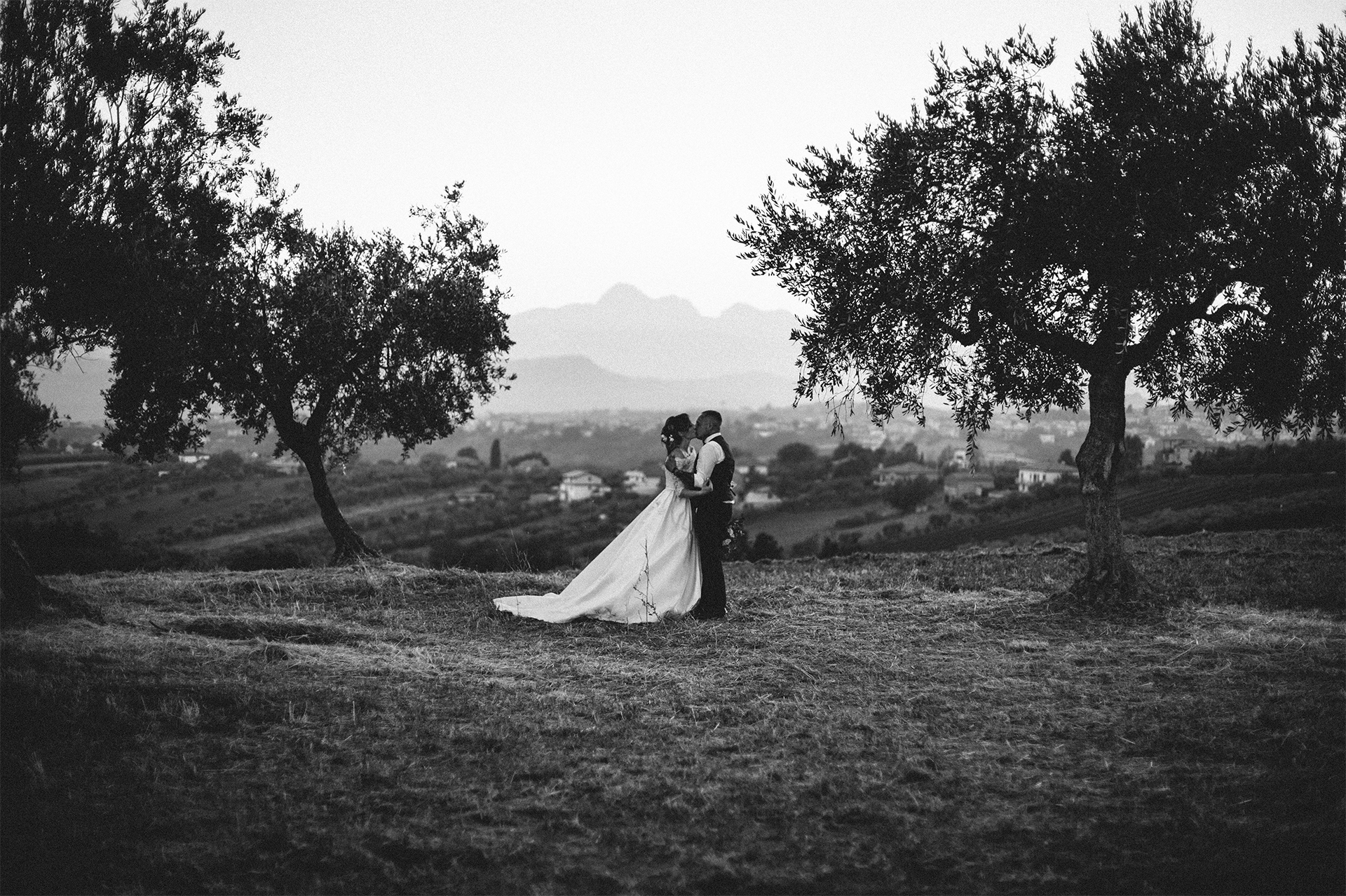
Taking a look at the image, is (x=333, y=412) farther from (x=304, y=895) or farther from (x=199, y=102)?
(x=304, y=895)

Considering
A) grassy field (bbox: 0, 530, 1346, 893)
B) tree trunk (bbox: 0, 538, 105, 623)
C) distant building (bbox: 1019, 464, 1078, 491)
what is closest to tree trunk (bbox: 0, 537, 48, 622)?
tree trunk (bbox: 0, 538, 105, 623)

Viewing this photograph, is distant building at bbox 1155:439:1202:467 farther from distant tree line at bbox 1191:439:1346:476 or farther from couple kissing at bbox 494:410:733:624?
couple kissing at bbox 494:410:733:624

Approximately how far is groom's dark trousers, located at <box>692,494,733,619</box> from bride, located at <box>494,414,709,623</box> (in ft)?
0.44

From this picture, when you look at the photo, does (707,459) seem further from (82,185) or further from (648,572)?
(82,185)

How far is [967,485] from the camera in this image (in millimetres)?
68250

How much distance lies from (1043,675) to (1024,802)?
12.1ft

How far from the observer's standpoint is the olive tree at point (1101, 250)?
11.0m

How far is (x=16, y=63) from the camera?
37.0ft

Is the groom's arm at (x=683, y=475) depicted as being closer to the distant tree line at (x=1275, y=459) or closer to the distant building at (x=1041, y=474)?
the distant tree line at (x=1275, y=459)

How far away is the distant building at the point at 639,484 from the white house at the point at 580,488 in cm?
260

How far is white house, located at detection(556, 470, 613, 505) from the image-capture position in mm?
76250

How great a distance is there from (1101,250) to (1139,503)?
32998 millimetres

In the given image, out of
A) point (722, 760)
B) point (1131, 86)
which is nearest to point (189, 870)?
point (722, 760)

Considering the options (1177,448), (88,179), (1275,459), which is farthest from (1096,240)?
(1275,459)
